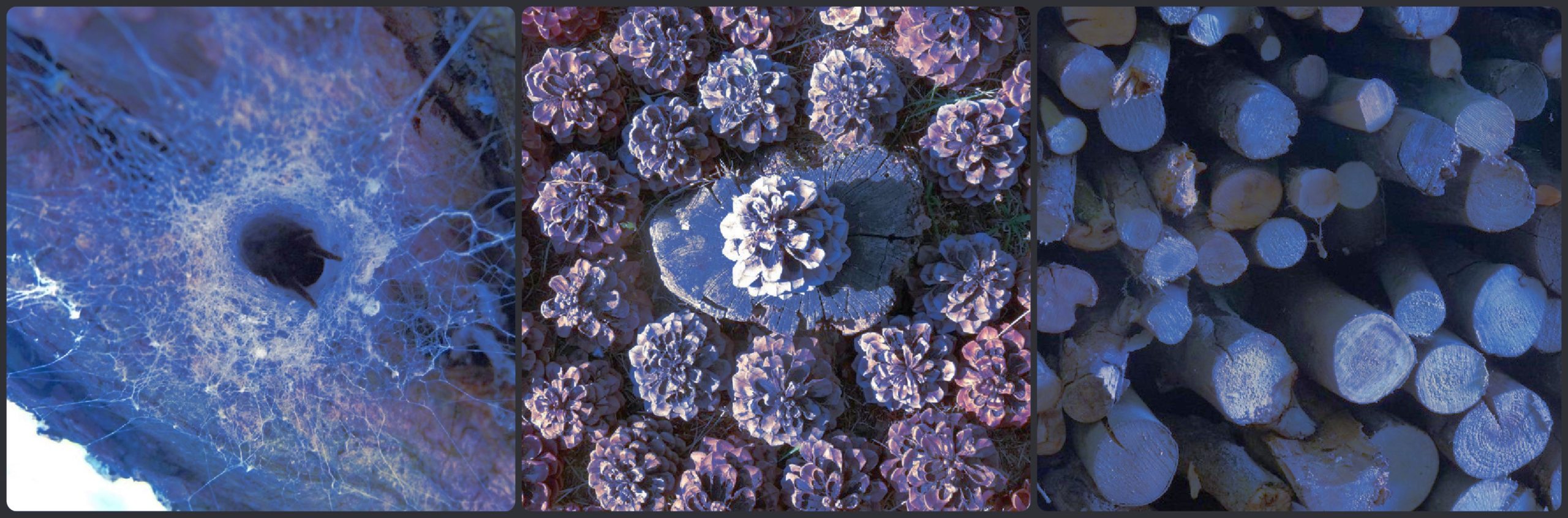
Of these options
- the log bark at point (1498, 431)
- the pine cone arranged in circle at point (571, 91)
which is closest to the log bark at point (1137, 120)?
the log bark at point (1498, 431)

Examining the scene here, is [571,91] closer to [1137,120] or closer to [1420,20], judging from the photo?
[1137,120]

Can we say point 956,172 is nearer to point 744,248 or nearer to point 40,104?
point 744,248

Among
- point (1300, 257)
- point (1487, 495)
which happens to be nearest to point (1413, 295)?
point (1300, 257)

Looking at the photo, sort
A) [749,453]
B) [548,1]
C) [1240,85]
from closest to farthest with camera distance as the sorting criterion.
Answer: [1240,85] < [548,1] < [749,453]

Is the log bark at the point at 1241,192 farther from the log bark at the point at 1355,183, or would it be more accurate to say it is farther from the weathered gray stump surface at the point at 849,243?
the weathered gray stump surface at the point at 849,243

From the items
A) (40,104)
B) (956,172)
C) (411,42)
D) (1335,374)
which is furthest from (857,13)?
(40,104)

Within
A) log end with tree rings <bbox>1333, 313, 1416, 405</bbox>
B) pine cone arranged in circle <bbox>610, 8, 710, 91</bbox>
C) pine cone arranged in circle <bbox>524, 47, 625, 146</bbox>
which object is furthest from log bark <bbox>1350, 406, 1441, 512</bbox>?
pine cone arranged in circle <bbox>524, 47, 625, 146</bbox>
